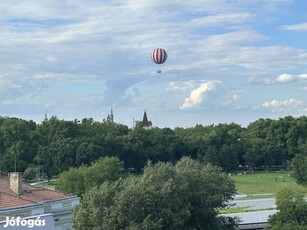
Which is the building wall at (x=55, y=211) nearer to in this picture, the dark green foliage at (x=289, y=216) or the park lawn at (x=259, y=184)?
the dark green foliage at (x=289, y=216)

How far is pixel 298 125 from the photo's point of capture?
15575 centimetres

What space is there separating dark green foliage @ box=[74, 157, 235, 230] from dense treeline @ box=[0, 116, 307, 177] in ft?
248

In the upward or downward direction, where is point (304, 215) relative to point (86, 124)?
downward

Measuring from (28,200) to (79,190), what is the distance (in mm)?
29132

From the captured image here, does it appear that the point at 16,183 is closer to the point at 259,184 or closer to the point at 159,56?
the point at 159,56

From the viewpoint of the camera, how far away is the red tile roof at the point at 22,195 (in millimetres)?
34406

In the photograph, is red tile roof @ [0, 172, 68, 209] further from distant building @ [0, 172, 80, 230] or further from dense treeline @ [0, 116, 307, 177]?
dense treeline @ [0, 116, 307, 177]

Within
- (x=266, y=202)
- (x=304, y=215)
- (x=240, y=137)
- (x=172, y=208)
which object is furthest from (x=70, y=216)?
(x=240, y=137)

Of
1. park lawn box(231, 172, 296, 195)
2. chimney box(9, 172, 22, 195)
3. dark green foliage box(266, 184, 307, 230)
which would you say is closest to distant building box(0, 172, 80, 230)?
chimney box(9, 172, 22, 195)

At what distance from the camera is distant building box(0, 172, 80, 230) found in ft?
111

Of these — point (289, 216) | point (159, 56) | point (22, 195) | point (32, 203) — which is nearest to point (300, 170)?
point (159, 56)

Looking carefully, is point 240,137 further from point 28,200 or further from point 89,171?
point 28,200

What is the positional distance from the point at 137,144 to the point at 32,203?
336 ft

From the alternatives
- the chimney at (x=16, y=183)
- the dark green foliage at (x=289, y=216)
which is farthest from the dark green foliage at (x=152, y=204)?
the dark green foliage at (x=289, y=216)
